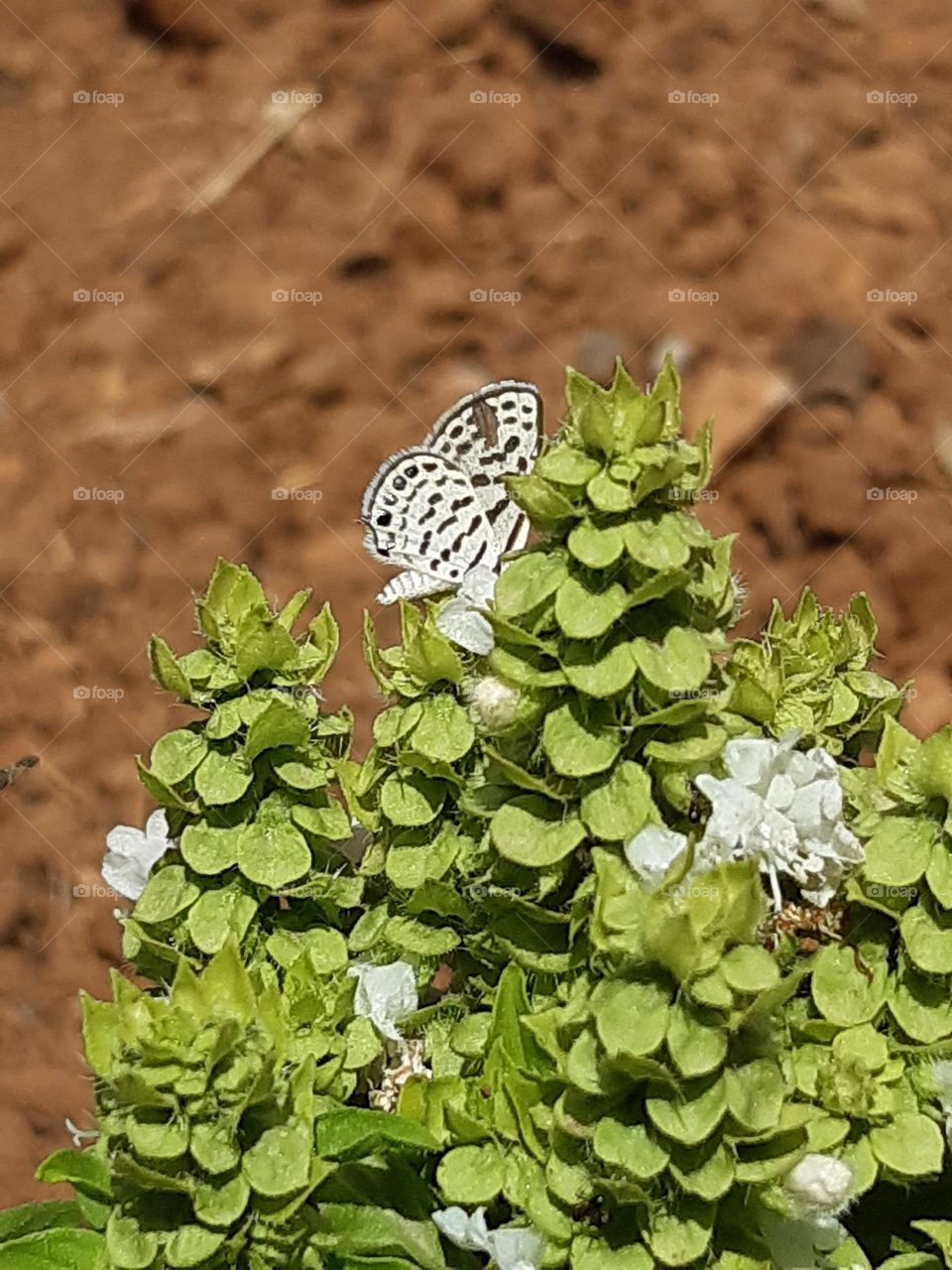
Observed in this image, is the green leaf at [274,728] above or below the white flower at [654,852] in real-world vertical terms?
below

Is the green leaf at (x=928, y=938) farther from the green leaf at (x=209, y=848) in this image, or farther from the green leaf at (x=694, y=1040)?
the green leaf at (x=209, y=848)

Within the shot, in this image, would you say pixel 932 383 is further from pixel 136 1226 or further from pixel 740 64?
pixel 136 1226

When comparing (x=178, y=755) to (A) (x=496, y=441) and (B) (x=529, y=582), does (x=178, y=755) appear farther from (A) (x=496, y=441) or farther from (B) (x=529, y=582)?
(A) (x=496, y=441)

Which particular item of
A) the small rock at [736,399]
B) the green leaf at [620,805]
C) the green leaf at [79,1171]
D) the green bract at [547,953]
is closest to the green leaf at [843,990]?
the green bract at [547,953]

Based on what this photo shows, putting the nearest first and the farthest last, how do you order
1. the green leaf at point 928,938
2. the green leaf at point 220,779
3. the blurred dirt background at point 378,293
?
the green leaf at point 928,938 → the green leaf at point 220,779 → the blurred dirt background at point 378,293

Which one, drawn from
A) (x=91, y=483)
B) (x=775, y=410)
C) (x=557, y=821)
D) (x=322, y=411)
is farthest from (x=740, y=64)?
(x=557, y=821)

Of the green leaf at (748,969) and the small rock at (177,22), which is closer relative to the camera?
the green leaf at (748,969)
